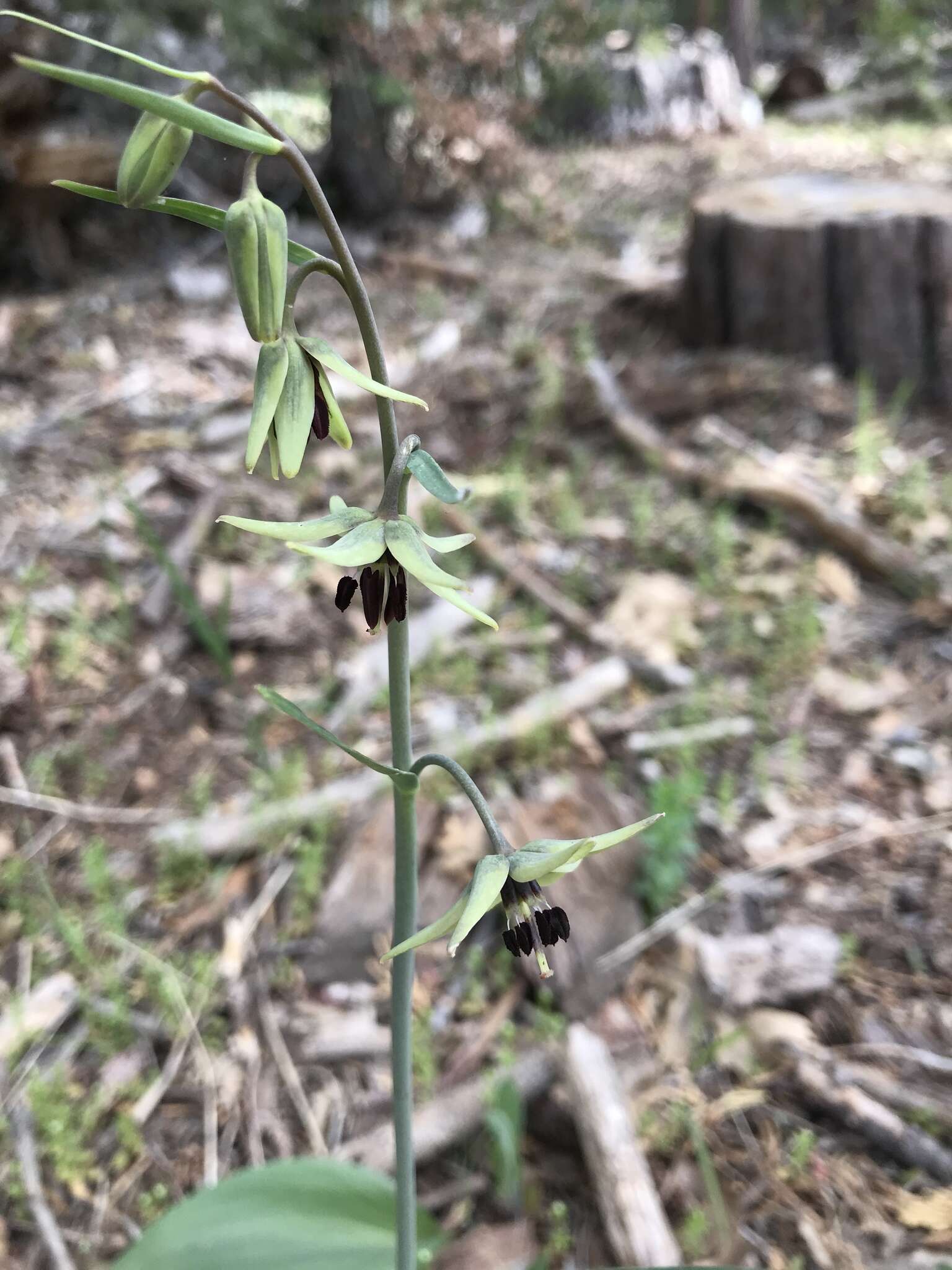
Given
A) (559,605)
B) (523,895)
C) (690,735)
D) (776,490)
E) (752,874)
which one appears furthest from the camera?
(776,490)

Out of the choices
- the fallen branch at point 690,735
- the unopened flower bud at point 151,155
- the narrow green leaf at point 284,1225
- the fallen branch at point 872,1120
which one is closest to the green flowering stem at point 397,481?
the unopened flower bud at point 151,155

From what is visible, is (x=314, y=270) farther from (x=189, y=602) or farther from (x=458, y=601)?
(x=189, y=602)

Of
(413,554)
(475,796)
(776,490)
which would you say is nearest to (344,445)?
(413,554)

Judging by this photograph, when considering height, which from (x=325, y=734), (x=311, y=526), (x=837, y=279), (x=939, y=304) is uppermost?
(x=837, y=279)

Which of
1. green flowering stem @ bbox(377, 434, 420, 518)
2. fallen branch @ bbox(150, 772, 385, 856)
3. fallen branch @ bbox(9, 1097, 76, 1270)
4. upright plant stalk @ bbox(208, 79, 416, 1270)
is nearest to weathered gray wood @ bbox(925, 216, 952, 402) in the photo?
fallen branch @ bbox(150, 772, 385, 856)

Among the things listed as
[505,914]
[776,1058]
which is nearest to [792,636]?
[776,1058]

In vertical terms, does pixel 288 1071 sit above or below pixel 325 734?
below

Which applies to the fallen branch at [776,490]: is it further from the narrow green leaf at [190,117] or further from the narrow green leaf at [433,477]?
the narrow green leaf at [190,117]
